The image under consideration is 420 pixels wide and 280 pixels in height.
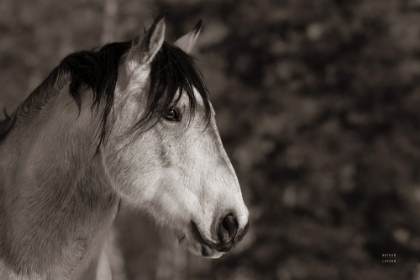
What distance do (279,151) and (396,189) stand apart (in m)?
1.77

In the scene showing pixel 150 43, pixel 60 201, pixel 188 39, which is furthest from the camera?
pixel 188 39

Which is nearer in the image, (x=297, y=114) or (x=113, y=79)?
(x=113, y=79)

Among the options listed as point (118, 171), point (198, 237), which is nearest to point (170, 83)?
point (118, 171)

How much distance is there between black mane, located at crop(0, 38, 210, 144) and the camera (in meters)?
2.05

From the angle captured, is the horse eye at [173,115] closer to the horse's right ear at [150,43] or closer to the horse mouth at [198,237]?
the horse's right ear at [150,43]

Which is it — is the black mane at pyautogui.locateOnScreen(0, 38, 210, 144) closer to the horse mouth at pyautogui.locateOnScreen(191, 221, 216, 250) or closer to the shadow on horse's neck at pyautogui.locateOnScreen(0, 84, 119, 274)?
the shadow on horse's neck at pyautogui.locateOnScreen(0, 84, 119, 274)

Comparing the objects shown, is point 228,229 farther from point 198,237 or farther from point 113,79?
point 113,79

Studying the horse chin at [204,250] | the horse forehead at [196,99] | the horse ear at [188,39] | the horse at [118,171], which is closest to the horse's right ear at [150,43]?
the horse at [118,171]

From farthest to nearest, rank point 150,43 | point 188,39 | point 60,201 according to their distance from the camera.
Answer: point 188,39
point 60,201
point 150,43

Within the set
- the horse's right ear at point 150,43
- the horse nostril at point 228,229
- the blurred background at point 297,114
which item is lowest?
the blurred background at point 297,114

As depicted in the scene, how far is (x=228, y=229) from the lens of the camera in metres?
1.99

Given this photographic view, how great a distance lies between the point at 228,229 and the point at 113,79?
2.90ft

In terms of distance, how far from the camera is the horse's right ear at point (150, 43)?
1.91 metres

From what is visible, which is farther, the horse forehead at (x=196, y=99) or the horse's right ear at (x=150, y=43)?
the horse forehead at (x=196, y=99)
